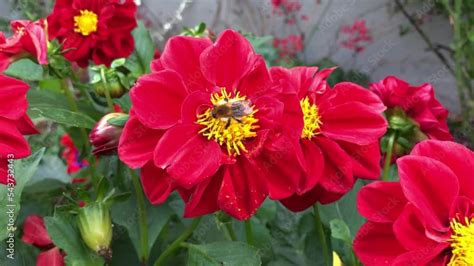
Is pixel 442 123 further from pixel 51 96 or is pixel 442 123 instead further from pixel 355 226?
pixel 51 96

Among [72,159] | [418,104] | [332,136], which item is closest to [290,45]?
[72,159]

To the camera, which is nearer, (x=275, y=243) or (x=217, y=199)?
(x=217, y=199)

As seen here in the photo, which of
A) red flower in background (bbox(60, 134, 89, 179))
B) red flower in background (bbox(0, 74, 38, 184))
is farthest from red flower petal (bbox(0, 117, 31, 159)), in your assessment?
red flower in background (bbox(60, 134, 89, 179))

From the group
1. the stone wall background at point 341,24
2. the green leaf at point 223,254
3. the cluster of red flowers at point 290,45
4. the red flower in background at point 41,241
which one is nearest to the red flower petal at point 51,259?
the red flower in background at point 41,241

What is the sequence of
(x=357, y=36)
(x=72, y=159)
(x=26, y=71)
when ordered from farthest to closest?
(x=357, y=36), (x=72, y=159), (x=26, y=71)

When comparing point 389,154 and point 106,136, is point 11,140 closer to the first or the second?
point 106,136

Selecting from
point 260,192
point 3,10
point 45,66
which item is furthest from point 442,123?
point 3,10
